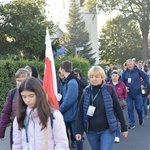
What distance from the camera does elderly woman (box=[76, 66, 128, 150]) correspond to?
5117 millimetres

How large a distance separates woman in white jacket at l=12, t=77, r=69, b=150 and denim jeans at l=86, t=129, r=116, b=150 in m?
1.73

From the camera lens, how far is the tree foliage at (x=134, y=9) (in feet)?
150

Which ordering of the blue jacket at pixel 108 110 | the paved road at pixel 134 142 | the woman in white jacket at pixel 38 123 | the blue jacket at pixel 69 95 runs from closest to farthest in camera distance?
the woman in white jacket at pixel 38 123
the blue jacket at pixel 108 110
the blue jacket at pixel 69 95
the paved road at pixel 134 142

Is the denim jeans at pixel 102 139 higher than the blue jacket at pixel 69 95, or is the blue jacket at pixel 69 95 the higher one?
the blue jacket at pixel 69 95

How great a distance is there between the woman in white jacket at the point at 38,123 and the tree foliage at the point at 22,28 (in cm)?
1720

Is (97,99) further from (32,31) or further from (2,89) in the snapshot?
(32,31)

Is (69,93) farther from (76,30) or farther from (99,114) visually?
(76,30)

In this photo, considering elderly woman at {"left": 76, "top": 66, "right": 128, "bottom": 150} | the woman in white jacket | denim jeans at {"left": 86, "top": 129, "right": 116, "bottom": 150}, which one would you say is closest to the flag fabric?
the woman in white jacket

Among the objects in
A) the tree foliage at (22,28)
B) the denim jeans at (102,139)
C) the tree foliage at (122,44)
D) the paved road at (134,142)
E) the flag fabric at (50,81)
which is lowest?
the paved road at (134,142)

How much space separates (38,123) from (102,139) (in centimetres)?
194

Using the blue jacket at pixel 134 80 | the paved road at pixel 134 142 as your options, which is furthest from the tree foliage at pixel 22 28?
the paved road at pixel 134 142

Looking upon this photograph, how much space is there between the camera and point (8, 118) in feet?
16.6

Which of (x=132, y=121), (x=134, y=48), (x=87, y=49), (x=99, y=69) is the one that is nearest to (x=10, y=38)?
(x=132, y=121)

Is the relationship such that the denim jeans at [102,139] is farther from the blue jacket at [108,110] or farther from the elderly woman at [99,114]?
the blue jacket at [108,110]
